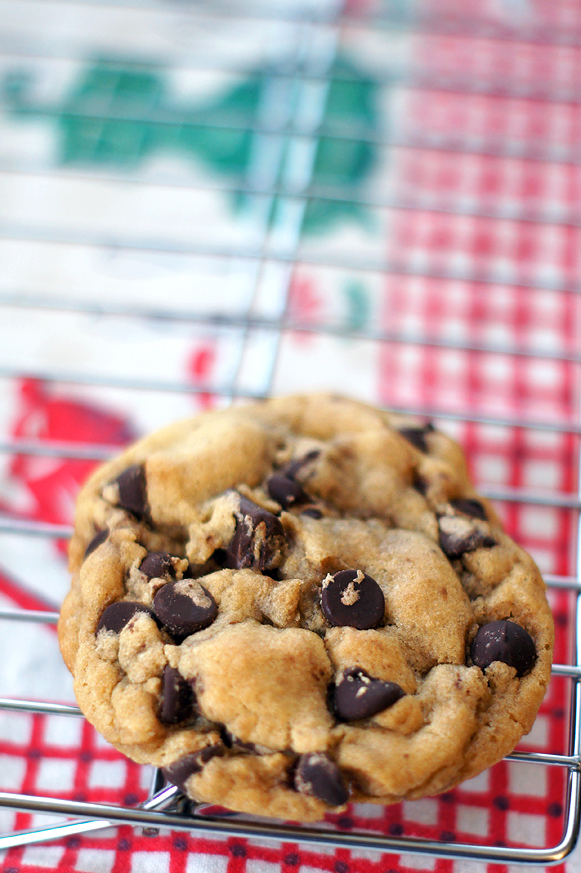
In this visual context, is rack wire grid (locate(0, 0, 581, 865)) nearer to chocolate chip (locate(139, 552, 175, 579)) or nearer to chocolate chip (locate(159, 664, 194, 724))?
chocolate chip (locate(139, 552, 175, 579))

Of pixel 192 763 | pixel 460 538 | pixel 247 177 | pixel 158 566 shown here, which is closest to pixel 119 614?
pixel 158 566

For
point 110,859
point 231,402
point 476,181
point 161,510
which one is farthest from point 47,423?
point 476,181

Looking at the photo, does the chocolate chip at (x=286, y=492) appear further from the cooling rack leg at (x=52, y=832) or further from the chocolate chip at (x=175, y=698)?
the cooling rack leg at (x=52, y=832)

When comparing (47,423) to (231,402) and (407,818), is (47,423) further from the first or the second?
(407,818)

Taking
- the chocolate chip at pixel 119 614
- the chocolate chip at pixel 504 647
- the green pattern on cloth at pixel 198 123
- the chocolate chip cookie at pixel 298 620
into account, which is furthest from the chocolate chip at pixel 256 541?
the green pattern on cloth at pixel 198 123

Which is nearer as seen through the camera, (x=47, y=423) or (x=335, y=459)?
(x=335, y=459)

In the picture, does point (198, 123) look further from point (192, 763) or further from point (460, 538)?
point (192, 763)
